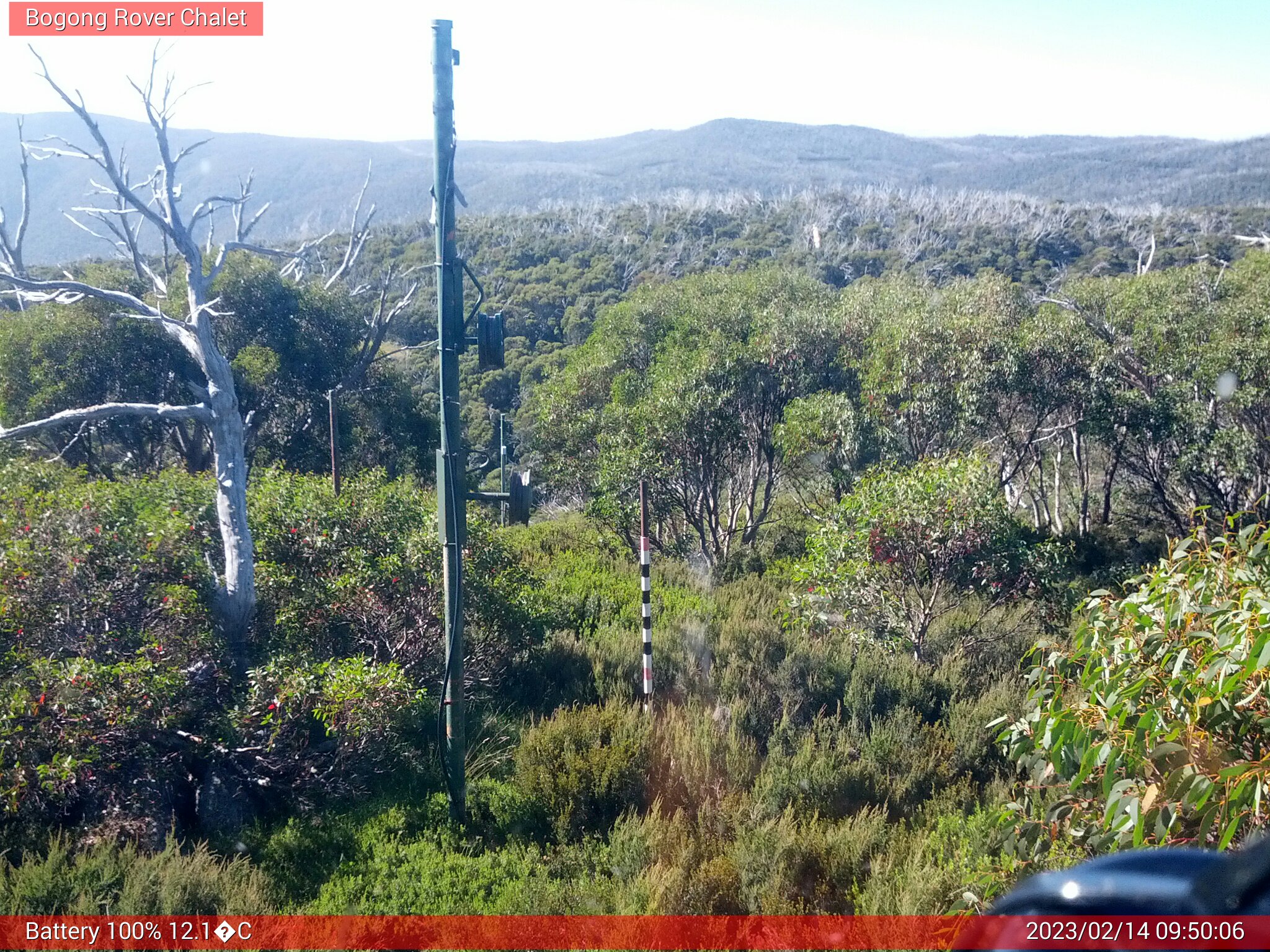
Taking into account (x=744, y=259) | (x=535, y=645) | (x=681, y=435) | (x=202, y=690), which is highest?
(x=744, y=259)

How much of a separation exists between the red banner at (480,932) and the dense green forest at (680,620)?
132 mm

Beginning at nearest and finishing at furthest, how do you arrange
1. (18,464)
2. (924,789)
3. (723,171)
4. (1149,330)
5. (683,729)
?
(924,789) → (683,729) → (18,464) → (1149,330) → (723,171)

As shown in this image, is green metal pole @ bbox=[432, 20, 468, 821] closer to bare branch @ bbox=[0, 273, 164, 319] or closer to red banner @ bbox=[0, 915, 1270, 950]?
red banner @ bbox=[0, 915, 1270, 950]

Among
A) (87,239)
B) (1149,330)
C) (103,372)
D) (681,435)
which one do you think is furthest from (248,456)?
(87,239)

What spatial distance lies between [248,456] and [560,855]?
13629 mm

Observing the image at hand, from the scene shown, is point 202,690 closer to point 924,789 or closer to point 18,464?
point 18,464

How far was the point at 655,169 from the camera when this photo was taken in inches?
3713

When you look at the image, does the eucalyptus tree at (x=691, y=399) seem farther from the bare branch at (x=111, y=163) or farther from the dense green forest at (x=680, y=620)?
the bare branch at (x=111, y=163)

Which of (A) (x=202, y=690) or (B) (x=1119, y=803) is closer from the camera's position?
(B) (x=1119, y=803)

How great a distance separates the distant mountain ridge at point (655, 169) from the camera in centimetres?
6225

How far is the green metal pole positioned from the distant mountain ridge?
52186 millimetres

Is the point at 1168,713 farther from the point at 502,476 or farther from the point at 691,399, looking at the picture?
the point at 691,399

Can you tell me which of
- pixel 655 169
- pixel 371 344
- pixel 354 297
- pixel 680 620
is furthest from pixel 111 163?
pixel 655 169

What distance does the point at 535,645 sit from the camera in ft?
26.9
